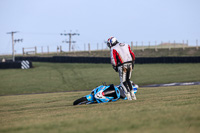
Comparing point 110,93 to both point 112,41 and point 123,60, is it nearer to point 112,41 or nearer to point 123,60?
point 123,60

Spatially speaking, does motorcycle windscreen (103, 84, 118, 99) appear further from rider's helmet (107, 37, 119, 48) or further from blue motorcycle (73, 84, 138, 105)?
rider's helmet (107, 37, 119, 48)

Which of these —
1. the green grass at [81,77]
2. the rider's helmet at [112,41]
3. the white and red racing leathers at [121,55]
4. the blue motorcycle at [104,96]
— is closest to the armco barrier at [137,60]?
the green grass at [81,77]

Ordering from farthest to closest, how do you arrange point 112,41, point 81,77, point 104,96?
1. point 81,77
2. point 104,96
3. point 112,41

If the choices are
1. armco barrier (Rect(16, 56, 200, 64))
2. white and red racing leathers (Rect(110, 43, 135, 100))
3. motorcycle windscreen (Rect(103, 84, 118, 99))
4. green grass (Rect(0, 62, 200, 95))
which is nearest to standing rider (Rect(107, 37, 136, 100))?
white and red racing leathers (Rect(110, 43, 135, 100))

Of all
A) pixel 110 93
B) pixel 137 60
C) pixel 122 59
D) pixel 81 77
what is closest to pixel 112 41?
pixel 122 59

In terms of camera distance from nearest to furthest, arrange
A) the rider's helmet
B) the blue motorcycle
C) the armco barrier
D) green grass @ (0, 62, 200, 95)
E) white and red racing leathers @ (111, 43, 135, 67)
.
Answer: white and red racing leathers @ (111, 43, 135, 67)
the rider's helmet
the blue motorcycle
green grass @ (0, 62, 200, 95)
the armco barrier

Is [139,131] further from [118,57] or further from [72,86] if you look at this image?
[72,86]

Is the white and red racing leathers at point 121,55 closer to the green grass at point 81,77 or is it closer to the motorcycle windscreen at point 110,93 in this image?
the motorcycle windscreen at point 110,93

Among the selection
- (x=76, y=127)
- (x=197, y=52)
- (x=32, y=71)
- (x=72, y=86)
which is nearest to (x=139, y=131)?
(x=76, y=127)

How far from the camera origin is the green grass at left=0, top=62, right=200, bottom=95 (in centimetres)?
2681

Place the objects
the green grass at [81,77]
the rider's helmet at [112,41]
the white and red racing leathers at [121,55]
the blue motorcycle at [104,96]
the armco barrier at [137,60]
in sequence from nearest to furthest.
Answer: the white and red racing leathers at [121,55] < the rider's helmet at [112,41] < the blue motorcycle at [104,96] < the green grass at [81,77] < the armco barrier at [137,60]

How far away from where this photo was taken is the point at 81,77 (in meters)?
32.1

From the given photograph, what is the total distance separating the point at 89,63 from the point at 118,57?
32620mm

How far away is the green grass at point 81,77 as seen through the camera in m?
26.8
